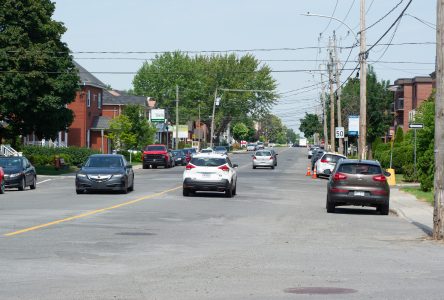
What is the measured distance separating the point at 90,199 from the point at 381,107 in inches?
2784

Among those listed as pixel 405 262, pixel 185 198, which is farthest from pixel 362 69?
pixel 405 262

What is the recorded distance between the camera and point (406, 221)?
23609 millimetres

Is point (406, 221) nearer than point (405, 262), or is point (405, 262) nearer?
→ point (405, 262)

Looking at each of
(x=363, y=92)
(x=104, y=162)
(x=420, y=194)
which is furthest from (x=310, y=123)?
(x=104, y=162)

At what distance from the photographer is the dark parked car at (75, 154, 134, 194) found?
31938mm

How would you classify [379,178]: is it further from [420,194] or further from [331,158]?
[331,158]

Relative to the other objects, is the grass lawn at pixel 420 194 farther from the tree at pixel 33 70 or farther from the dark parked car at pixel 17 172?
the tree at pixel 33 70

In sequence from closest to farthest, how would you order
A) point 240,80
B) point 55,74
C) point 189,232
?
point 189,232 → point 55,74 → point 240,80

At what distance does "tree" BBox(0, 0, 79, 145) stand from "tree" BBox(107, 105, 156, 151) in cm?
2335

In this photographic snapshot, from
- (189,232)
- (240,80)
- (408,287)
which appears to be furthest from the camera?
(240,80)

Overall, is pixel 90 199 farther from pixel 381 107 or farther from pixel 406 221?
pixel 381 107

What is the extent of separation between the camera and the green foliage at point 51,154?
6419 cm

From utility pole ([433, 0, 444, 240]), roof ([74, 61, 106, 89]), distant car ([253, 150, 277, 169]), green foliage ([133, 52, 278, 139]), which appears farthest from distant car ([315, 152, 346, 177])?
green foliage ([133, 52, 278, 139])

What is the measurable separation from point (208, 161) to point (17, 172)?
8737 millimetres
